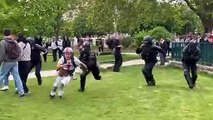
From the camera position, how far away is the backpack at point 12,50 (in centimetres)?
1299

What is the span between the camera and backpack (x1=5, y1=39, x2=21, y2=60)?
1299cm

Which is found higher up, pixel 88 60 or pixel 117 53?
pixel 88 60

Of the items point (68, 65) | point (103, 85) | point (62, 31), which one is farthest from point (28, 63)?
point (62, 31)

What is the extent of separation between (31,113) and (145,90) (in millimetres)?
4604

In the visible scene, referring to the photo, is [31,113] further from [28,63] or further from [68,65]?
[28,63]

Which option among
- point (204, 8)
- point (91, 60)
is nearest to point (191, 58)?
point (91, 60)

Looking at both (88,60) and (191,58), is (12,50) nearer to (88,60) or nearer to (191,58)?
(88,60)

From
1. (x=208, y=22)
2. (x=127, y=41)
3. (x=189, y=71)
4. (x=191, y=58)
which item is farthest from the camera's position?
(x=127, y=41)

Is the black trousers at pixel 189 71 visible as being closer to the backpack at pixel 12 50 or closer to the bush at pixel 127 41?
the backpack at pixel 12 50

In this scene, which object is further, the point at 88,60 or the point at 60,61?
the point at 88,60

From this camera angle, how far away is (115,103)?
481 inches

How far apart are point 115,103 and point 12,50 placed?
302cm

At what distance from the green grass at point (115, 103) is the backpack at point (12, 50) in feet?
3.57

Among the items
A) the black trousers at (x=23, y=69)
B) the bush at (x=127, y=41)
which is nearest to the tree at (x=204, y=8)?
the black trousers at (x=23, y=69)
